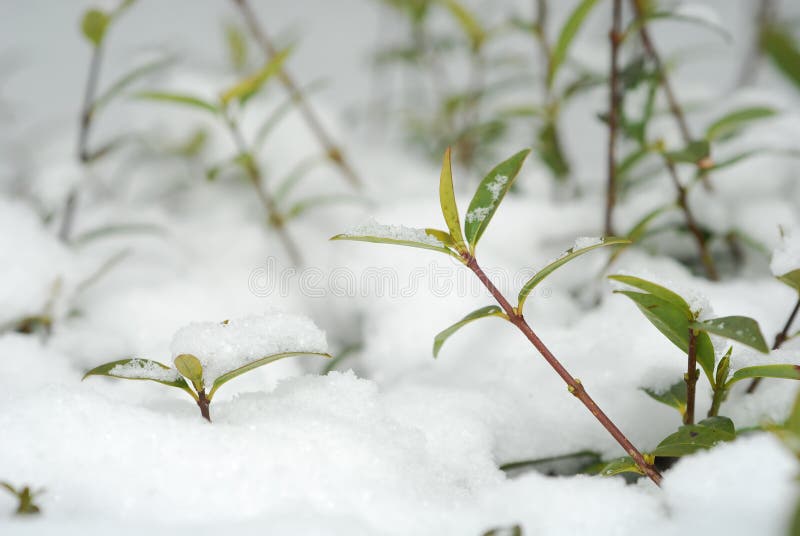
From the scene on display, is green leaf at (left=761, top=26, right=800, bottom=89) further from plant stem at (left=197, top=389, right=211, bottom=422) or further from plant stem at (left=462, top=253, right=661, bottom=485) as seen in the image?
plant stem at (left=197, top=389, right=211, bottom=422)

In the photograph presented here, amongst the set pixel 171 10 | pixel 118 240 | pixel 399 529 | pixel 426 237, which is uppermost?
pixel 171 10

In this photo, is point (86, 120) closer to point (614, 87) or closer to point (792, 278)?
point (614, 87)

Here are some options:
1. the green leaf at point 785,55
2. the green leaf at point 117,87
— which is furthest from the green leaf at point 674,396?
the green leaf at point 117,87

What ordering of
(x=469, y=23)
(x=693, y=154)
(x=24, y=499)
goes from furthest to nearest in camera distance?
1. (x=469, y=23)
2. (x=693, y=154)
3. (x=24, y=499)

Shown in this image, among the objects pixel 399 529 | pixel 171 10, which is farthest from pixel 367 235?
pixel 171 10

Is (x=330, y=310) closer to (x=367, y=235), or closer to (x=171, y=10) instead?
(x=367, y=235)

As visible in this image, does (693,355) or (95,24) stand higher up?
(95,24)

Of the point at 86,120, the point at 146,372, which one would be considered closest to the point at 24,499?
the point at 146,372

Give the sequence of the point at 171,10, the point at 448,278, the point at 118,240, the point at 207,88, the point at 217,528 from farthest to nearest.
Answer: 1. the point at 171,10
2. the point at 207,88
3. the point at 118,240
4. the point at 448,278
5. the point at 217,528
